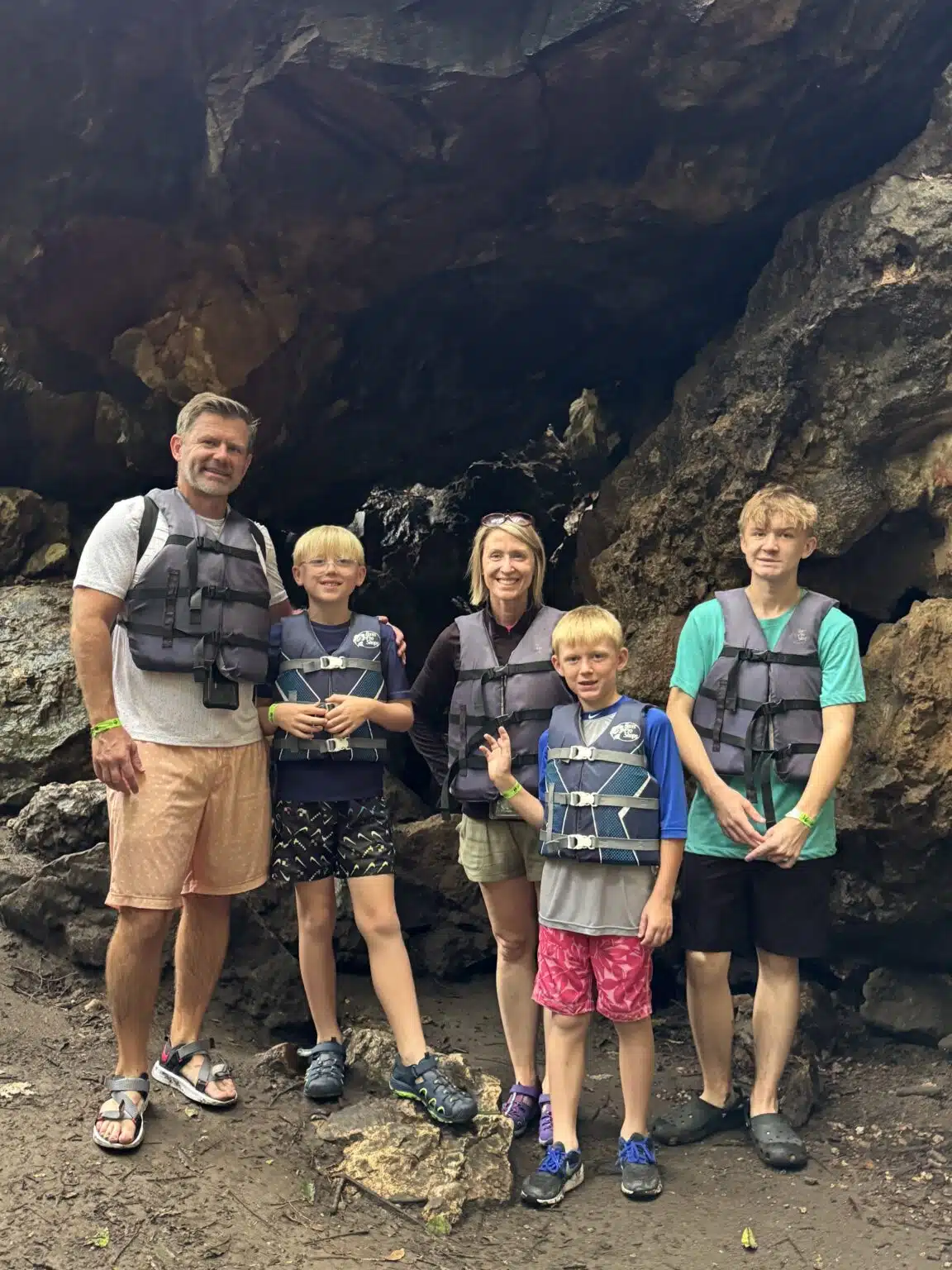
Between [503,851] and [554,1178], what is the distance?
46.2 inches

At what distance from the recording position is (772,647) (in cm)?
383

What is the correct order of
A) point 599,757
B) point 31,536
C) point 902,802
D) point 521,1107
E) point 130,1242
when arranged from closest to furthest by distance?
point 130,1242, point 599,757, point 521,1107, point 902,802, point 31,536

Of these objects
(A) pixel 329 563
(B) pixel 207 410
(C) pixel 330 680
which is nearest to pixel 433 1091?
(C) pixel 330 680

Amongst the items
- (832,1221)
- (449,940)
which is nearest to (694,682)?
(832,1221)

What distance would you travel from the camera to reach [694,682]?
3895 millimetres

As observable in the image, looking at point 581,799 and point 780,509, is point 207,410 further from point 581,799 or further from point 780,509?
point 780,509

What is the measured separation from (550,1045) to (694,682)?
1526 millimetres

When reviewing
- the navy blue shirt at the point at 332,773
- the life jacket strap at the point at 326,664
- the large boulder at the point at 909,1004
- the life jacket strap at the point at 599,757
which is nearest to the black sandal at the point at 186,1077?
the navy blue shirt at the point at 332,773

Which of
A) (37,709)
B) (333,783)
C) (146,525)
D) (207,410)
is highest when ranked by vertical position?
(207,410)

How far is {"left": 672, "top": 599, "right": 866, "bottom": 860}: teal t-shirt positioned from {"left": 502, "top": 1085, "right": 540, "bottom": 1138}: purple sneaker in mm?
1196

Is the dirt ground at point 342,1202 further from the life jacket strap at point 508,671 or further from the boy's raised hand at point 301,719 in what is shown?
the life jacket strap at point 508,671

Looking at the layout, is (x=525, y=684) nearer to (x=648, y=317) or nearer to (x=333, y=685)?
(x=333, y=685)

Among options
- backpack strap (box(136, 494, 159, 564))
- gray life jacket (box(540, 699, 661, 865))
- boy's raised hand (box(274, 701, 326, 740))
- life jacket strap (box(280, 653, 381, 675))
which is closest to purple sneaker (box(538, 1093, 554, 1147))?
gray life jacket (box(540, 699, 661, 865))

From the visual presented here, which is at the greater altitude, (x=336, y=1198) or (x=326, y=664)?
(x=326, y=664)
